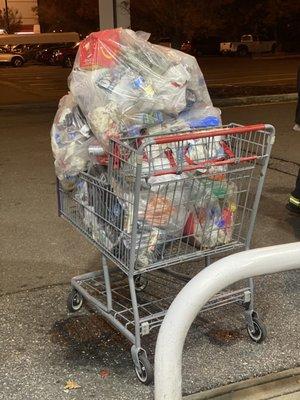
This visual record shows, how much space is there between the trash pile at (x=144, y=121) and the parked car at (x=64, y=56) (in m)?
32.6

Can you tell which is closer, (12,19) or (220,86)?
(220,86)

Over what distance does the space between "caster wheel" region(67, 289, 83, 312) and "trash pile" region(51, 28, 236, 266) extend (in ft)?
2.16

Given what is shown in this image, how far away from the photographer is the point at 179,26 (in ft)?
57.7

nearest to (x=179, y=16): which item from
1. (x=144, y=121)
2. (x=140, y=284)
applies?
(x=140, y=284)

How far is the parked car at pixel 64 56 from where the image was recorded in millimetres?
35469

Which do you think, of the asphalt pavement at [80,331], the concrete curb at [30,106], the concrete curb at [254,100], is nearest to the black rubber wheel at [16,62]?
the concrete curb at [30,106]

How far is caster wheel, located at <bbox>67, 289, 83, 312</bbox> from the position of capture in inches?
157

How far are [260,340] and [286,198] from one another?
319cm

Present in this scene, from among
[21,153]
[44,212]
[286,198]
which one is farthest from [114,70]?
[21,153]

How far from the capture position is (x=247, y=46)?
4316cm

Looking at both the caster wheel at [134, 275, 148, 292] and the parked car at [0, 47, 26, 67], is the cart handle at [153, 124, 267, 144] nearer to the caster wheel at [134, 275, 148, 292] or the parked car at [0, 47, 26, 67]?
the caster wheel at [134, 275, 148, 292]

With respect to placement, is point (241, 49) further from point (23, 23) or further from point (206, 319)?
point (206, 319)

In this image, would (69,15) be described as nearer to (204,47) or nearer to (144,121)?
(204,47)

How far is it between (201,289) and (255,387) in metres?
1.20
